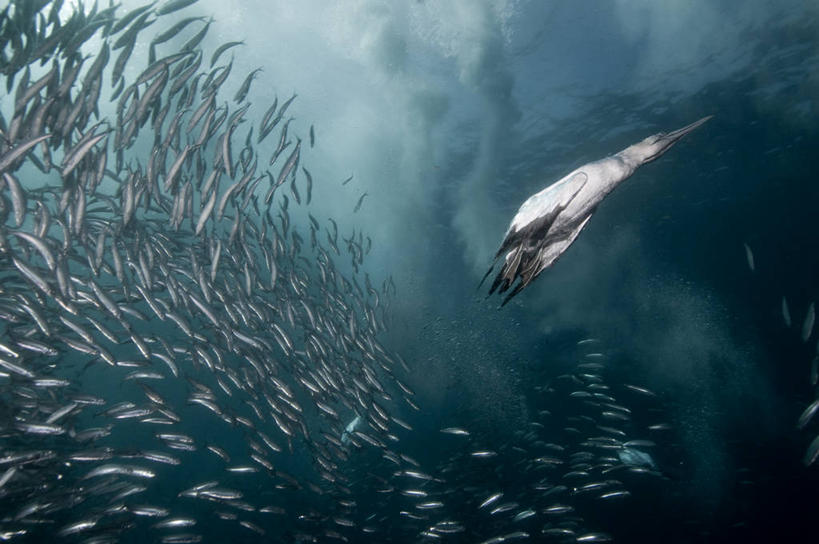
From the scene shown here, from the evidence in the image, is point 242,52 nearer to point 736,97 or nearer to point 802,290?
point 736,97

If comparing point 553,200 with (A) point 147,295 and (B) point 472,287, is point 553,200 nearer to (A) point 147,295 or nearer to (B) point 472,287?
(A) point 147,295

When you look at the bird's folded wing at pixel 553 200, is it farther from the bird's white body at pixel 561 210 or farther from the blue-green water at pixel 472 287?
the blue-green water at pixel 472 287

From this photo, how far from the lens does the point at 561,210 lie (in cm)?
138

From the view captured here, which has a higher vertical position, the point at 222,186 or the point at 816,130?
the point at 222,186

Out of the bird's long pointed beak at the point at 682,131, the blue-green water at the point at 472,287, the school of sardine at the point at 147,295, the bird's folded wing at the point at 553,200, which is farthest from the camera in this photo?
the blue-green water at the point at 472,287

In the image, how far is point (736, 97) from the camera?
53.8 ft

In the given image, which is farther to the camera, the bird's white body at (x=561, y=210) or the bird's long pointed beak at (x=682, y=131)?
the bird's white body at (x=561, y=210)

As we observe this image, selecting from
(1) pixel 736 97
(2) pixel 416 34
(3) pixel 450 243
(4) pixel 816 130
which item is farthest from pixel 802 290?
(2) pixel 416 34

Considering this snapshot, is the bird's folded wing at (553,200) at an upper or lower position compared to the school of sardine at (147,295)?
A: lower

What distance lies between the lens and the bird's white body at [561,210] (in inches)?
53.9

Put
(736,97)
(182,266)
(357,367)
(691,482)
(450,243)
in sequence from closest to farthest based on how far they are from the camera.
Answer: (182,266) → (357,367) → (736,97) → (691,482) → (450,243)

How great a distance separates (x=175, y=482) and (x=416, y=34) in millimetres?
30572

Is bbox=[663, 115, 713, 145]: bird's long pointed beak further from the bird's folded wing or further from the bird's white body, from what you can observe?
the bird's folded wing

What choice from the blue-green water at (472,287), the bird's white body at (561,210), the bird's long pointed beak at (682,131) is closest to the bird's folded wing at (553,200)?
the bird's white body at (561,210)
